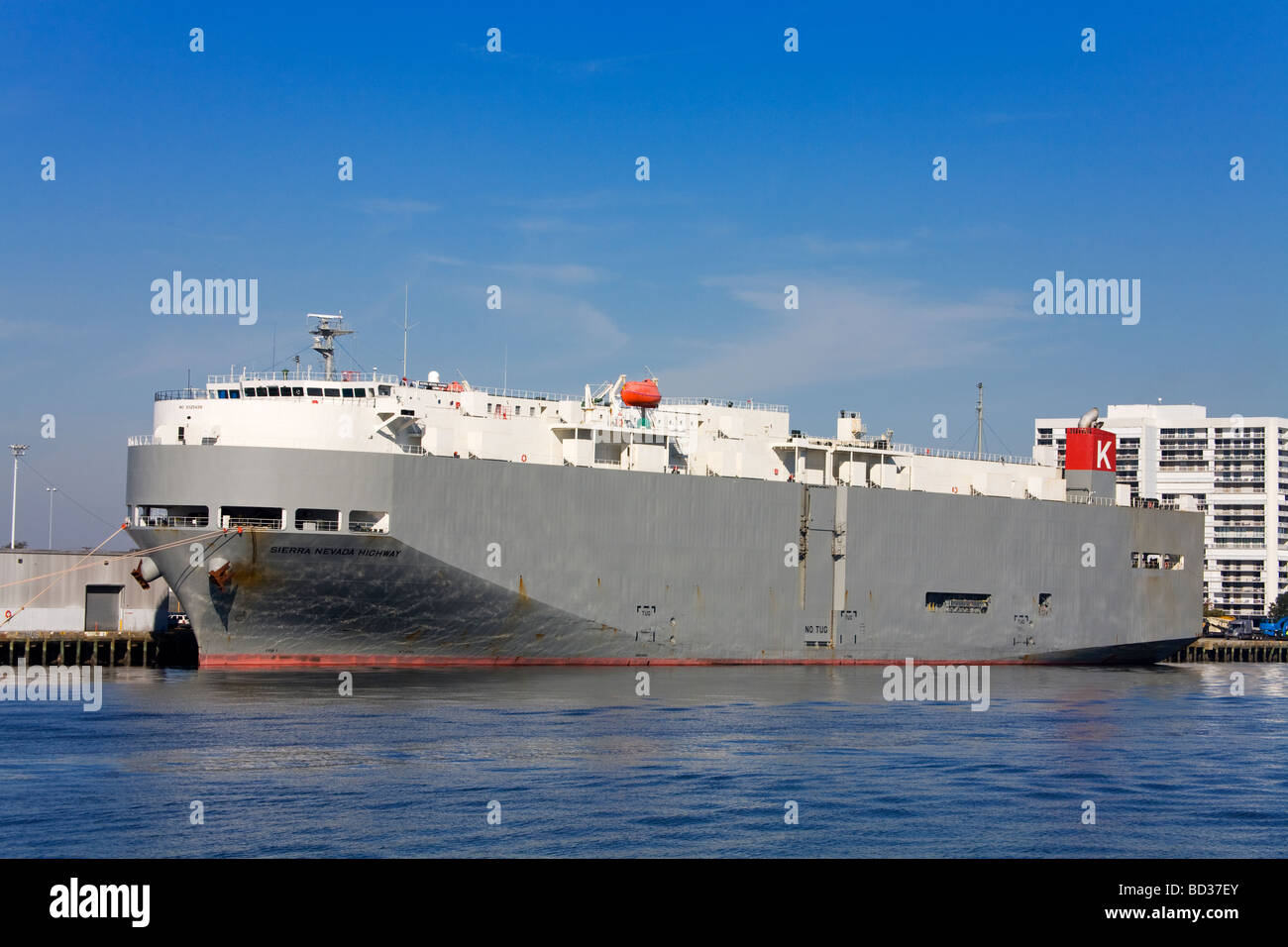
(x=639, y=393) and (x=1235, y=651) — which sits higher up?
(x=639, y=393)

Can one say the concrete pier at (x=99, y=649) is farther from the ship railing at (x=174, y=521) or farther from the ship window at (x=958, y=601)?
the ship window at (x=958, y=601)

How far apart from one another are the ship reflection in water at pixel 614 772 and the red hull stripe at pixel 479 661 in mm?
667

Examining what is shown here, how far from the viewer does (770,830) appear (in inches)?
668

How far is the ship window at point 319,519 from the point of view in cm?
3241

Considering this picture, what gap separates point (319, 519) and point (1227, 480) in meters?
79.0

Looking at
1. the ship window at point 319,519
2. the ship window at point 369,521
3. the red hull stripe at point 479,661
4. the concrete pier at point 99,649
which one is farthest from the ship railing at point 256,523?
the concrete pier at point 99,649

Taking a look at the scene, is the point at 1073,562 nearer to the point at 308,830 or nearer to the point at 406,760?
the point at 406,760

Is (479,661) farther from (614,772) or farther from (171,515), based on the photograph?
(614,772)

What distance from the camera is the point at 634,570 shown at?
121 feet

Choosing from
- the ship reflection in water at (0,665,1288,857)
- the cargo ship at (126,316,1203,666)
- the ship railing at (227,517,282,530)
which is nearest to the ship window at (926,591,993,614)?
the cargo ship at (126,316,1203,666)

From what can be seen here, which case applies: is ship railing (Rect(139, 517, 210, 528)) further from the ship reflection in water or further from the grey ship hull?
the ship reflection in water

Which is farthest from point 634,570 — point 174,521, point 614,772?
point 614,772

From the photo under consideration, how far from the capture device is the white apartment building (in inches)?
3634
